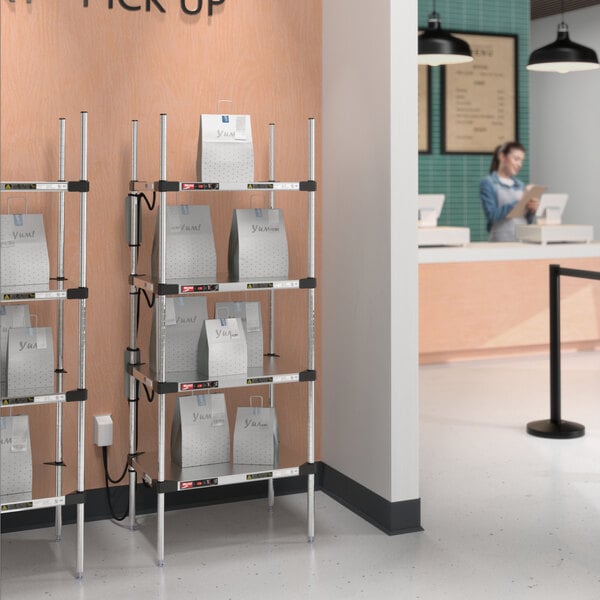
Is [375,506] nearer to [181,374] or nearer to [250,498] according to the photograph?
[250,498]

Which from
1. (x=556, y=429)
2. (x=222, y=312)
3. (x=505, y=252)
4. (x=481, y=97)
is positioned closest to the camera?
(x=222, y=312)

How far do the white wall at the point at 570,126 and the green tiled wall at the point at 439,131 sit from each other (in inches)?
39.6

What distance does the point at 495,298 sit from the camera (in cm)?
755

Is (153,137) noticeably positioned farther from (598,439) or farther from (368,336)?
(598,439)

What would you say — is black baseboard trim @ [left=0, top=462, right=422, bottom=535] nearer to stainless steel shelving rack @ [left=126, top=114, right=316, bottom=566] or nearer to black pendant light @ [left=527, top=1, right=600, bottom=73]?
stainless steel shelving rack @ [left=126, top=114, right=316, bottom=566]

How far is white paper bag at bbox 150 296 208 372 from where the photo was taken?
3748 mm

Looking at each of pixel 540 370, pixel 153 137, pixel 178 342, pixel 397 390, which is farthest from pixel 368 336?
pixel 540 370

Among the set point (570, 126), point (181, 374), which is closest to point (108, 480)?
point (181, 374)

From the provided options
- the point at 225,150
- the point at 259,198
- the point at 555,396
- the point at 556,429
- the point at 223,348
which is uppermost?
the point at 225,150

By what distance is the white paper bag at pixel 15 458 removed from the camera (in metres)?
3.50

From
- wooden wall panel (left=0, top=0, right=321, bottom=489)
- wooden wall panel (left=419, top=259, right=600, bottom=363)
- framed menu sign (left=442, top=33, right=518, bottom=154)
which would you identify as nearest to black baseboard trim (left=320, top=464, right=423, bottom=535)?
wooden wall panel (left=0, top=0, right=321, bottom=489)

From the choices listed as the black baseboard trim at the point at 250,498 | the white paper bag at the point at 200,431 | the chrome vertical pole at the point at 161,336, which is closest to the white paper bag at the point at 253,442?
the white paper bag at the point at 200,431

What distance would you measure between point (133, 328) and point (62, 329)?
0.33 m

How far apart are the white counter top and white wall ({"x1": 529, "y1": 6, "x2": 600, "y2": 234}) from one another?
3111 mm
